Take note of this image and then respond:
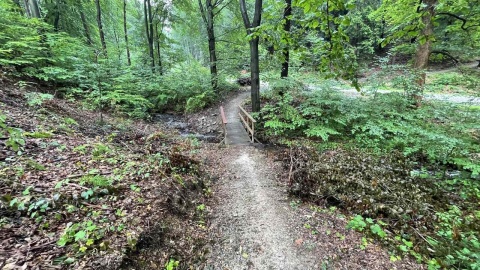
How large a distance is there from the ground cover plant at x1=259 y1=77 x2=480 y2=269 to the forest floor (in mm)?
337

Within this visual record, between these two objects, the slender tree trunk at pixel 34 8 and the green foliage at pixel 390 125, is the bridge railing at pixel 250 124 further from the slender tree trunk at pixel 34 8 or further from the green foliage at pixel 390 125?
the slender tree trunk at pixel 34 8

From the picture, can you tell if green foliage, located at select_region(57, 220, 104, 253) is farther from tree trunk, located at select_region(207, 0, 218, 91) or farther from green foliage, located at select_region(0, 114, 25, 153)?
tree trunk, located at select_region(207, 0, 218, 91)

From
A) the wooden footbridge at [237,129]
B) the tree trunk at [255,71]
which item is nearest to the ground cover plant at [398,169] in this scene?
the wooden footbridge at [237,129]

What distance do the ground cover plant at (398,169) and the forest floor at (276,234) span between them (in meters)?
0.34

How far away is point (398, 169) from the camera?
587 centimetres

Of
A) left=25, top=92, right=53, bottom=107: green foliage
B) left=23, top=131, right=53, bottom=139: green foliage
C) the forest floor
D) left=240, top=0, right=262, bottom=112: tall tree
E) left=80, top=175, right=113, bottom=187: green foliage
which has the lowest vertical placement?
the forest floor

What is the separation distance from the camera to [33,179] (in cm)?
336

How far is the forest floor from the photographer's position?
3.47 meters

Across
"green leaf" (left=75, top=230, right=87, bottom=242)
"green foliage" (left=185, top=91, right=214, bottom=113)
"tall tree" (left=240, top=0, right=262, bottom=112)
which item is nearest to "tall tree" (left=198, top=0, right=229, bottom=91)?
"green foliage" (left=185, top=91, right=214, bottom=113)

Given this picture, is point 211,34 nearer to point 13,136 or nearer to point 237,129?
point 237,129

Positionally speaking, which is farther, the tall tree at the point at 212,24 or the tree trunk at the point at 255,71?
the tall tree at the point at 212,24

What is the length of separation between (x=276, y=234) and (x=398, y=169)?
13.6 feet

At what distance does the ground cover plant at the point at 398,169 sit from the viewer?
156 inches

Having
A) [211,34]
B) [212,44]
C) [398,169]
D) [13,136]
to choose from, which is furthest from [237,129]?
[13,136]
